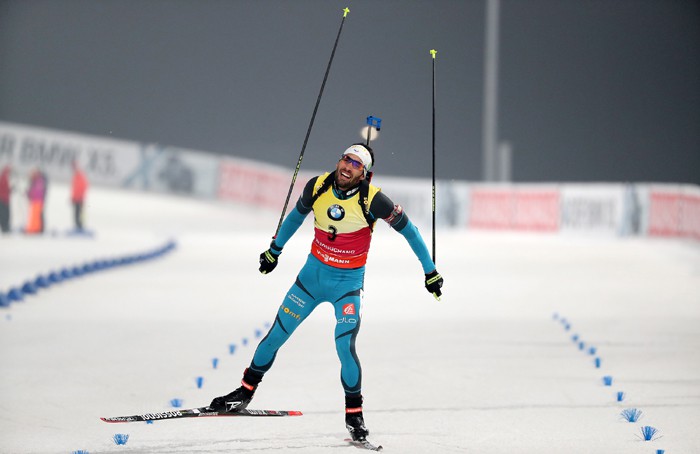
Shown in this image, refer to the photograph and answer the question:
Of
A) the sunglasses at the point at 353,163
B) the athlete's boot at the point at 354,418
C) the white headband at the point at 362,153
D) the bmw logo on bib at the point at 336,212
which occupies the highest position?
the white headband at the point at 362,153

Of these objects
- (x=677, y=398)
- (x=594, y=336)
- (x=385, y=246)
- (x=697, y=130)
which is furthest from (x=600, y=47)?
(x=677, y=398)

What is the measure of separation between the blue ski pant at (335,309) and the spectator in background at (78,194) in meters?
17.7

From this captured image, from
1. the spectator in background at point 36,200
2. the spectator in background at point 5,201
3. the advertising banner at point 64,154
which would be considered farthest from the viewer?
the advertising banner at point 64,154

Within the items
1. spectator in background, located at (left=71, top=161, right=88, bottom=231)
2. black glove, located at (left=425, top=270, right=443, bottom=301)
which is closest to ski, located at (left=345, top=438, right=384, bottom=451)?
black glove, located at (left=425, top=270, right=443, bottom=301)

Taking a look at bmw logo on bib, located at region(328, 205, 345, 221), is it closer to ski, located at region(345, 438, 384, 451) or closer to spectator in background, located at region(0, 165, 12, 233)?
ski, located at region(345, 438, 384, 451)

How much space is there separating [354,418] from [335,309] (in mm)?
658

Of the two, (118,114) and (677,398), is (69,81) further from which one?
(677,398)

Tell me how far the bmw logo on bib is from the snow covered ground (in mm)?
1323

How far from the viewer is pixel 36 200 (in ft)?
75.5

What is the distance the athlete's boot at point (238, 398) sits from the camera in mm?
6125

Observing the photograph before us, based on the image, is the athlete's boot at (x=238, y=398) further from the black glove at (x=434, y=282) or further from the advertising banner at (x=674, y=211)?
the advertising banner at (x=674, y=211)

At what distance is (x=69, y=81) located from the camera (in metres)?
41.0

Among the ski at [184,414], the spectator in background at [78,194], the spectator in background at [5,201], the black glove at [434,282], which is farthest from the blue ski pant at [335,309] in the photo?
the spectator in background at [78,194]

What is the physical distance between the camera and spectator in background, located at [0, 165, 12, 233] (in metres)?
21.5
